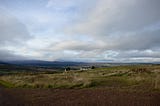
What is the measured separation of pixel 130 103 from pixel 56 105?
15.9ft

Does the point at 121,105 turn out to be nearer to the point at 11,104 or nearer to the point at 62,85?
the point at 11,104

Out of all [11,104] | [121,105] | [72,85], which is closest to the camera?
[121,105]

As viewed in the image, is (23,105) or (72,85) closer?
(23,105)

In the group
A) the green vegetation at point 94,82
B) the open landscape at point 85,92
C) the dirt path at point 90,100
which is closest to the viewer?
the dirt path at point 90,100

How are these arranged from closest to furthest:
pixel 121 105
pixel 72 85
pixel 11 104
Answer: pixel 121 105, pixel 11 104, pixel 72 85

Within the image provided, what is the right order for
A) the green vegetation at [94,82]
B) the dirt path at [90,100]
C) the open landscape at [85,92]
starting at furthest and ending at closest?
the green vegetation at [94,82]
the open landscape at [85,92]
the dirt path at [90,100]

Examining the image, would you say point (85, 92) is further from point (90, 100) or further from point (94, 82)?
point (94, 82)

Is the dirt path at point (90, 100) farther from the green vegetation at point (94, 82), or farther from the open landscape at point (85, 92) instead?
the green vegetation at point (94, 82)

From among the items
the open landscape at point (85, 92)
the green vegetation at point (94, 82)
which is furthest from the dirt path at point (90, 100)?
the green vegetation at point (94, 82)

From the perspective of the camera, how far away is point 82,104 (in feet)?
52.6

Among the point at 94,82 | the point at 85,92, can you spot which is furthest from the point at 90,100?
the point at 94,82

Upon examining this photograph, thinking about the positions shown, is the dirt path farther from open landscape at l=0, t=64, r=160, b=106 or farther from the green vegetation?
the green vegetation

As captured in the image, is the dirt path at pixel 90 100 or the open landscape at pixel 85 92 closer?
the dirt path at pixel 90 100

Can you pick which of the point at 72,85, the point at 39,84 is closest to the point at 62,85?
the point at 72,85
